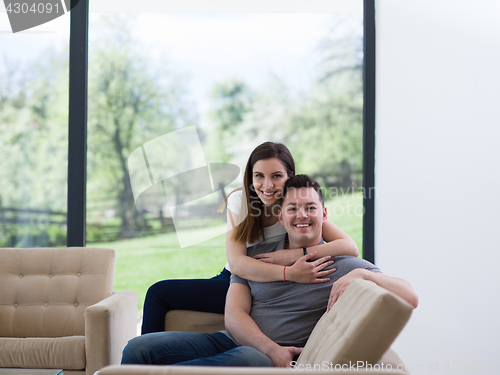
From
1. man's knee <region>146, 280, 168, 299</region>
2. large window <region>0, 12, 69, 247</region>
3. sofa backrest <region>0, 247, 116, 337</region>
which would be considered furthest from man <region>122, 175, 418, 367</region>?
large window <region>0, 12, 69, 247</region>

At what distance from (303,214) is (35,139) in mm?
2253

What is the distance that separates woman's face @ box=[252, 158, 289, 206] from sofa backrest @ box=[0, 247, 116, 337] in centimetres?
122

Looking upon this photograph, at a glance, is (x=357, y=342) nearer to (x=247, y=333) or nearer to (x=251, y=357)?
(x=251, y=357)

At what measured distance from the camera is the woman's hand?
72.3 inches

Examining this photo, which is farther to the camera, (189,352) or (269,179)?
(269,179)

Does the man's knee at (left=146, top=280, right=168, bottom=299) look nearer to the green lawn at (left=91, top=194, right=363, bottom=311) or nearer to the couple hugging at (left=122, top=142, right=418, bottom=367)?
the couple hugging at (left=122, top=142, right=418, bottom=367)

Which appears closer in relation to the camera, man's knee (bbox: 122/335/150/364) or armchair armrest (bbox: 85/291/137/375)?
man's knee (bbox: 122/335/150/364)

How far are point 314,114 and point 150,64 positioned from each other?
50.3 inches

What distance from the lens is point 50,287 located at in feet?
8.39

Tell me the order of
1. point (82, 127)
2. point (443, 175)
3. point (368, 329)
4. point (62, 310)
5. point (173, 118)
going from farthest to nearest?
point (173, 118) < point (82, 127) < point (443, 175) < point (62, 310) < point (368, 329)

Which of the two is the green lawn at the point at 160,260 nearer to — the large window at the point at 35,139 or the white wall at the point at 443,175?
the large window at the point at 35,139

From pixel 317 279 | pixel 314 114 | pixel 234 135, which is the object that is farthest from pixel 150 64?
pixel 317 279

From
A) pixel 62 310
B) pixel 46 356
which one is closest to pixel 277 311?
pixel 46 356

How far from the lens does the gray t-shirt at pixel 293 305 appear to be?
5.59 feet
